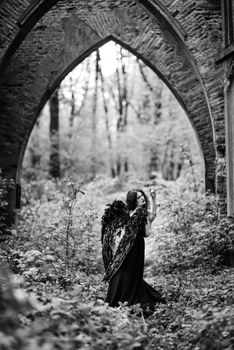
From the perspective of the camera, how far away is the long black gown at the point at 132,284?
20.7 feet

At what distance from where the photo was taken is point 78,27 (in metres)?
12.4

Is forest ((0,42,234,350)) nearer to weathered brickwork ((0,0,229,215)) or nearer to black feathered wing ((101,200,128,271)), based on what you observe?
black feathered wing ((101,200,128,271))

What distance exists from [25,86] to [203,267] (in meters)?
6.54

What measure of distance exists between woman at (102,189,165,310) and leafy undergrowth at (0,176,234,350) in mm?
271

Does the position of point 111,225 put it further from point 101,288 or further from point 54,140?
point 54,140

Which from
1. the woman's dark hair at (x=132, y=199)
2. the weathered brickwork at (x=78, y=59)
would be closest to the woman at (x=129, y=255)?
the woman's dark hair at (x=132, y=199)

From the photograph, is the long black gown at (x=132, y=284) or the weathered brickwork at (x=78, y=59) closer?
the long black gown at (x=132, y=284)

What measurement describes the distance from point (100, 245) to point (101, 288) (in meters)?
4.96

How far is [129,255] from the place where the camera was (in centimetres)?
642

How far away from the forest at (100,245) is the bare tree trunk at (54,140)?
43mm

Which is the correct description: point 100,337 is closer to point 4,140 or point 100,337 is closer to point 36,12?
point 36,12

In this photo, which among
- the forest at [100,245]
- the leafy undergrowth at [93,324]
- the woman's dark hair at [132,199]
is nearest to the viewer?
the leafy undergrowth at [93,324]

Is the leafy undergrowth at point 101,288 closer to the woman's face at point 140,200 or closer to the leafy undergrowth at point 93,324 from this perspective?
the leafy undergrowth at point 93,324

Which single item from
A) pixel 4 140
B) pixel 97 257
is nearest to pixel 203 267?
pixel 97 257
